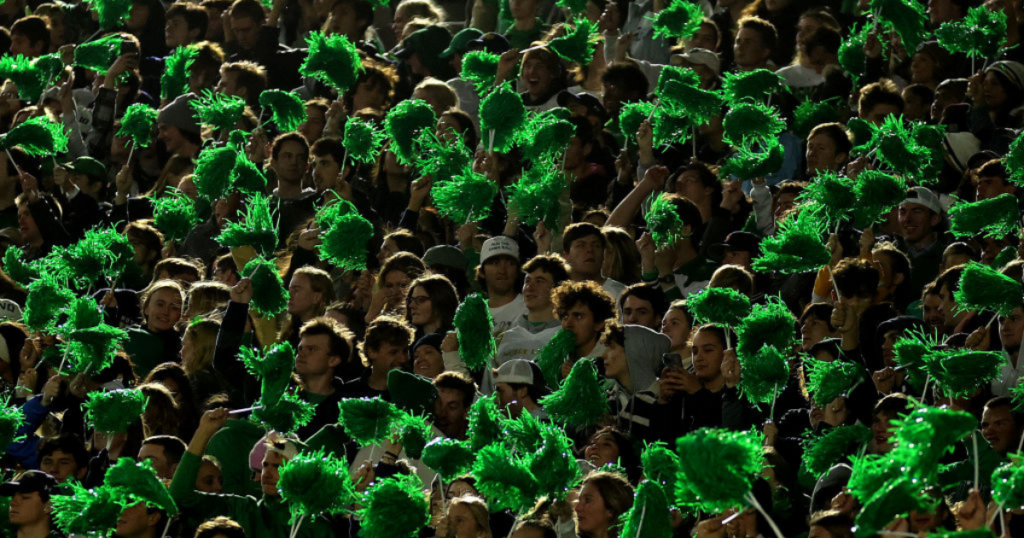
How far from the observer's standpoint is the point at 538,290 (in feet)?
27.6

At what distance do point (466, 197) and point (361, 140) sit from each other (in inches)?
32.5

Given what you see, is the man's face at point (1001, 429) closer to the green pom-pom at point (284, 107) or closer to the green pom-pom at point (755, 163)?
the green pom-pom at point (755, 163)

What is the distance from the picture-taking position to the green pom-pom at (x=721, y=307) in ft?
25.3

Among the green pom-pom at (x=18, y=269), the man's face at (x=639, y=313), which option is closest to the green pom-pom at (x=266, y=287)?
the green pom-pom at (x=18, y=269)

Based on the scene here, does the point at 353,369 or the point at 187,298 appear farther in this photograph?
the point at 187,298

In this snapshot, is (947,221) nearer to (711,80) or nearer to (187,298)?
(711,80)

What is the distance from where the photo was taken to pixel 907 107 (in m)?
9.02

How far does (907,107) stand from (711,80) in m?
1.03

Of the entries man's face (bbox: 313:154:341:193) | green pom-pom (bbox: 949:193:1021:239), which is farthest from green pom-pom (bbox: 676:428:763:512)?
man's face (bbox: 313:154:341:193)

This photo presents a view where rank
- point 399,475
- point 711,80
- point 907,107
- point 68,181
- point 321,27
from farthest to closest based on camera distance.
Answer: point 321,27 → point 68,181 → point 711,80 → point 907,107 → point 399,475

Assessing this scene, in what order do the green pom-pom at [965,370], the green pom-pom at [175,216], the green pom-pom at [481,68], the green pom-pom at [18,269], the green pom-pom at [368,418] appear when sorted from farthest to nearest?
the green pom-pom at [481,68] < the green pom-pom at [175,216] < the green pom-pom at [18,269] < the green pom-pom at [368,418] < the green pom-pom at [965,370]

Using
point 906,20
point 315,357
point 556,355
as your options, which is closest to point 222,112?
point 315,357

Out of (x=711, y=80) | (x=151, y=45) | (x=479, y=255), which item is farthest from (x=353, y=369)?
(x=151, y=45)

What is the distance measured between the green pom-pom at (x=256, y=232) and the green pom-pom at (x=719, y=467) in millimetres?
3802
